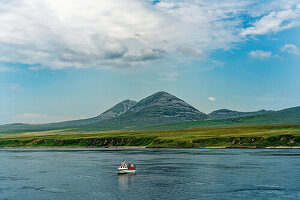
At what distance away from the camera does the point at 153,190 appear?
75375mm

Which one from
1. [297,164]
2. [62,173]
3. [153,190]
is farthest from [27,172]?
[297,164]

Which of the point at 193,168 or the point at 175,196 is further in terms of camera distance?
the point at 193,168

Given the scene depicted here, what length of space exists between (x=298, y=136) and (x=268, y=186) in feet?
415

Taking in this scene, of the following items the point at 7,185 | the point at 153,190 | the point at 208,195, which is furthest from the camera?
the point at 7,185

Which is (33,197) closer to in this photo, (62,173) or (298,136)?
(62,173)

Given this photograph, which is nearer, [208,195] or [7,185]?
[208,195]

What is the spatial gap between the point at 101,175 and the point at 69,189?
23.7m

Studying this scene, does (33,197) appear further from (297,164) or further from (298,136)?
(298,136)

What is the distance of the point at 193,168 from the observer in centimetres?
11419

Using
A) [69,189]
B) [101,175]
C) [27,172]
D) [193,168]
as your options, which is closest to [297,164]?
[193,168]

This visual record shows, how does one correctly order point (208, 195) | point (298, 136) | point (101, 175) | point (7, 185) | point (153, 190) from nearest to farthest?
point (208, 195)
point (153, 190)
point (7, 185)
point (101, 175)
point (298, 136)

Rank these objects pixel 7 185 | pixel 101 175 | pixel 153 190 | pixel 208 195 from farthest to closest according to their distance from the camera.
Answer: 1. pixel 101 175
2. pixel 7 185
3. pixel 153 190
4. pixel 208 195

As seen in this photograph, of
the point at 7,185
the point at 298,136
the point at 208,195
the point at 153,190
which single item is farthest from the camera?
the point at 298,136

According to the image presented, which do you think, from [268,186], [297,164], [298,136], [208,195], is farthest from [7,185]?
[298,136]
